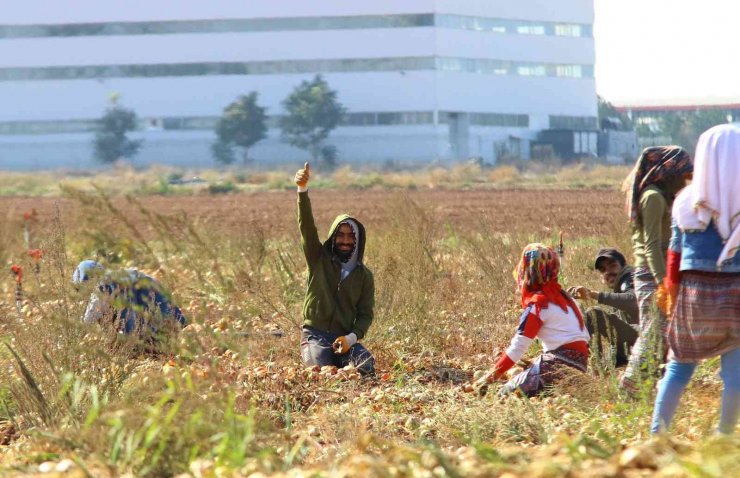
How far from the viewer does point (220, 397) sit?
14.6ft

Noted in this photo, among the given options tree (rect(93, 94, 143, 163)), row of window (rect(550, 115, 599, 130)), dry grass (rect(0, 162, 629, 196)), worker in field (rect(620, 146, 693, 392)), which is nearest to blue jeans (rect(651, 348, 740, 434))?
worker in field (rect(620, 146, 693, 392))

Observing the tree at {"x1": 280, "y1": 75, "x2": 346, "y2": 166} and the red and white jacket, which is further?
the tree at {"x1": 280, "y1": 75, "x2": 346, "y2": 166}

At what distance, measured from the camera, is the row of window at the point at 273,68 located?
7156cm

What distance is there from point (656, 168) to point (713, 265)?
131 centimetres

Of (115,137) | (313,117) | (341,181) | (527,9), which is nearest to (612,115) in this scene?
(527,9)

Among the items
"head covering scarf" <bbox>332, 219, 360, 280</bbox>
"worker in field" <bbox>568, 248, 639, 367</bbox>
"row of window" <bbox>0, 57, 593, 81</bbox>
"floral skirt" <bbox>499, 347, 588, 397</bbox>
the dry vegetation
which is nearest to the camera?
the dry vegetation

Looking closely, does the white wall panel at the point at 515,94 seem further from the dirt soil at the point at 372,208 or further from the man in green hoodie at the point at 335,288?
the man in green hoodie at the point at 335,288

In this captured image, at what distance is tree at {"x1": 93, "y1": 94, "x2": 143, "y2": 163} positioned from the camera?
71250 millimetres

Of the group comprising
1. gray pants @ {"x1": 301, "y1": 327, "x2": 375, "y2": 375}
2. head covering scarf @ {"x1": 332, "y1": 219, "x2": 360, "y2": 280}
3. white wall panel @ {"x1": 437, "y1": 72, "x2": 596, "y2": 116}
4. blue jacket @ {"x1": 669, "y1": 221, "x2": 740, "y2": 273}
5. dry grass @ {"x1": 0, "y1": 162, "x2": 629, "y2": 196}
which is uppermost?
white wall panel @ {"x1": 437, "y1": 72, "x2": 596, "y2": 116}

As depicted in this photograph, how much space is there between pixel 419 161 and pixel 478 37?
879cm

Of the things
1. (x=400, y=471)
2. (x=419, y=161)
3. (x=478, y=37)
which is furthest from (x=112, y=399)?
(x=478, y=37)

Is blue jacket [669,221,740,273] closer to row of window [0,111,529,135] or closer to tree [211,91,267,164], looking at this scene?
tree [211,91,267,164]

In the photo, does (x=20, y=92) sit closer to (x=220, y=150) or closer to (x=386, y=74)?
(x=220, y=150)

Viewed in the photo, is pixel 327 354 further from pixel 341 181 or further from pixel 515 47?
pixel 515 47
